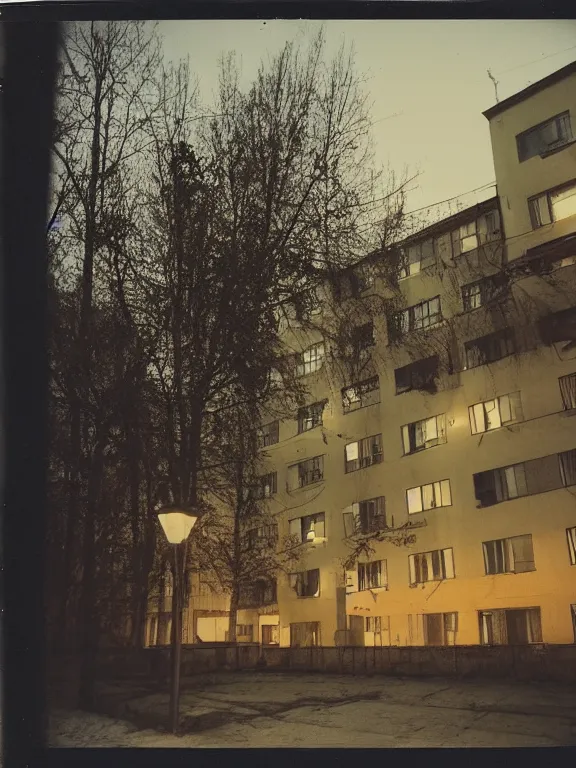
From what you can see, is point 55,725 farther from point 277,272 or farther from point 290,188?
point 290,188

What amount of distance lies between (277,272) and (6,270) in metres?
1.69

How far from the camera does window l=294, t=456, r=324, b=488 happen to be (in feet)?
13.1

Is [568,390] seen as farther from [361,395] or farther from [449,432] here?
[361,395]

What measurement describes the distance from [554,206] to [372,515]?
81.9 inches

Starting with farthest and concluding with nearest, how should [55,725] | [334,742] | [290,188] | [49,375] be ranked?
[290,188] → [49,375] → [55,725] → [334,742]

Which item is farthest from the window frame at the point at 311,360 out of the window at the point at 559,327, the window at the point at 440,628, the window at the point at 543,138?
the window at the point at 543,138


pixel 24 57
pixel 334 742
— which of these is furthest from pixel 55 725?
pixel 24 57

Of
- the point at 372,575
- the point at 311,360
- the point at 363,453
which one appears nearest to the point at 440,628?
the point at 372,575

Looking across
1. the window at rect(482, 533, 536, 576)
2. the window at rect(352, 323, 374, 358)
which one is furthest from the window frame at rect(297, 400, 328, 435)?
the window at rect(482, 533, 536, 576)

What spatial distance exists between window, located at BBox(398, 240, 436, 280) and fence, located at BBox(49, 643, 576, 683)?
215 cm

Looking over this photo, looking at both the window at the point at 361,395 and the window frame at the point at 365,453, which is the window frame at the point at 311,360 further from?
the window frame at the point at 365,453

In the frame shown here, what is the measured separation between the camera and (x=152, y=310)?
4359 mm

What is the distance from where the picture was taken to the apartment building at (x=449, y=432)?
360cm

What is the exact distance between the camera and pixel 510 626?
343 cm
